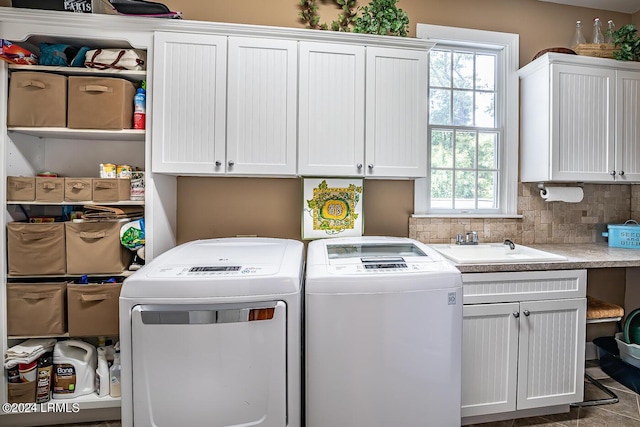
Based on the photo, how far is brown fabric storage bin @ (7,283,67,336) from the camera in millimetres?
1783

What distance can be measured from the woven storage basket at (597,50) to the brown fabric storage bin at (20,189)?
3.61 meters

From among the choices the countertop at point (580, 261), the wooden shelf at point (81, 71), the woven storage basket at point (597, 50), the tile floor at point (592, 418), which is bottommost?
the tile floor at point (592, 418)

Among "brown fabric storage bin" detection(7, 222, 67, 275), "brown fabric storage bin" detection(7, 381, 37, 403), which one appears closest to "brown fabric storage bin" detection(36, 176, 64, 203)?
"brown fabric storage bin" detection(7, 222, 67, 275)

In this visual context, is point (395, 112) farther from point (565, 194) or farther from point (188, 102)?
point (565, 194)

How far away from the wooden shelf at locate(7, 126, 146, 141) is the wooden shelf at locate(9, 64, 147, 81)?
0.32m

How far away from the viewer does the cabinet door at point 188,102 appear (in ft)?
5.97

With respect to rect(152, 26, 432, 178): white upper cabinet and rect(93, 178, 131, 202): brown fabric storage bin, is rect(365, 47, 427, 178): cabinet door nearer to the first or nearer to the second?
rect(152, 26, 432, 178): white upper cabinet

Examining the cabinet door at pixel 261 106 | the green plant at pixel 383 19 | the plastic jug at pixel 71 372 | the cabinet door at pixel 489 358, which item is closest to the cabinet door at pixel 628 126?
the cabinet door at pixel 489 358

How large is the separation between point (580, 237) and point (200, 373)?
2.91 meters

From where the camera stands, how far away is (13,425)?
1838 mm

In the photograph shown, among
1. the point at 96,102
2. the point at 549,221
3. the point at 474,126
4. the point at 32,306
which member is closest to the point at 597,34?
the point at 474,126

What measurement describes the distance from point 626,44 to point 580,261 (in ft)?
5.60

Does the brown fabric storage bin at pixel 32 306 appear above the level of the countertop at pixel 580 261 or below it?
below

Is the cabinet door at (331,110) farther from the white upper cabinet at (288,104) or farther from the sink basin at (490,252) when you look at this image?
the sink basin at (490,252)
